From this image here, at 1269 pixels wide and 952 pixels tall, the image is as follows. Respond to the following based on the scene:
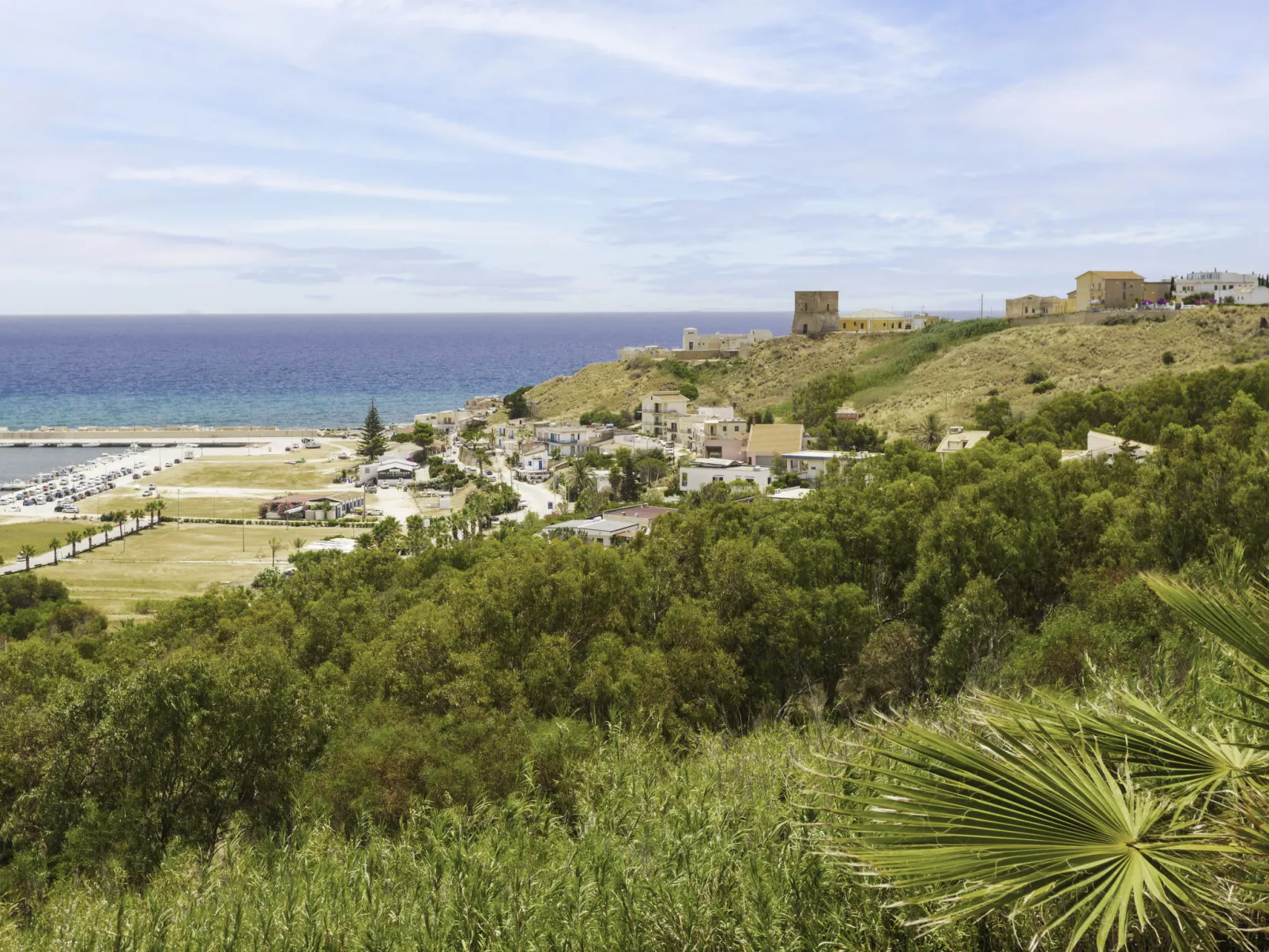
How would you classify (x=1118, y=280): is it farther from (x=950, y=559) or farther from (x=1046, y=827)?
(x=1046, y=827)

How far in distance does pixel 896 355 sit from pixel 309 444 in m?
47.4

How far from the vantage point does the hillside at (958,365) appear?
5497cm

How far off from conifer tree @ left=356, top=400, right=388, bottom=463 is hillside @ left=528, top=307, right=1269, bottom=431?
607 inches

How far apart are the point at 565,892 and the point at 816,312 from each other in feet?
293

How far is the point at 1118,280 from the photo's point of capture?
241ft

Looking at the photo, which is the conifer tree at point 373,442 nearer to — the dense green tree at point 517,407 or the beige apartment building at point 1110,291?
the dense green tree at point 517,407

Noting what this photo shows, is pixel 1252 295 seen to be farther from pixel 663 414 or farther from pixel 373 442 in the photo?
pixel 373 442

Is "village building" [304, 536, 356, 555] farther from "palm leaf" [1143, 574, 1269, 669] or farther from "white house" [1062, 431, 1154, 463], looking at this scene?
"palm leaf" [1143, 574, 1269, 669]

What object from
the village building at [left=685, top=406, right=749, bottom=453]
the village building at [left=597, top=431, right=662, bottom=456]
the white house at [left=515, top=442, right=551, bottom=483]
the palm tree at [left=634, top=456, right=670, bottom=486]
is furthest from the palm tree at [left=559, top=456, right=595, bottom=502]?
the village building at [left=685, top=406, right=749, bottom=453]

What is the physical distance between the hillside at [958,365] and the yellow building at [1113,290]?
9.05 meters

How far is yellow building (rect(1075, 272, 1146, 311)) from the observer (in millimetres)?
73500

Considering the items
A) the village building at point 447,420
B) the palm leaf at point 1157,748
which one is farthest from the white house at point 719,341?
the palm leaf at point 1157,748

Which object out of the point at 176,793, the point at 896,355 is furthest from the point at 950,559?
the point at 896,355

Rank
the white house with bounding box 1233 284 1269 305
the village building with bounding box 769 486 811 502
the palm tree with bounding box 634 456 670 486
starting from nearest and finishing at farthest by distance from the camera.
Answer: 1. the village building with bounding box 769 486 811 502
2. the palm tree with bounding box 634 456 670 486
3. the white house with bounding box 1233 284 1269 305
